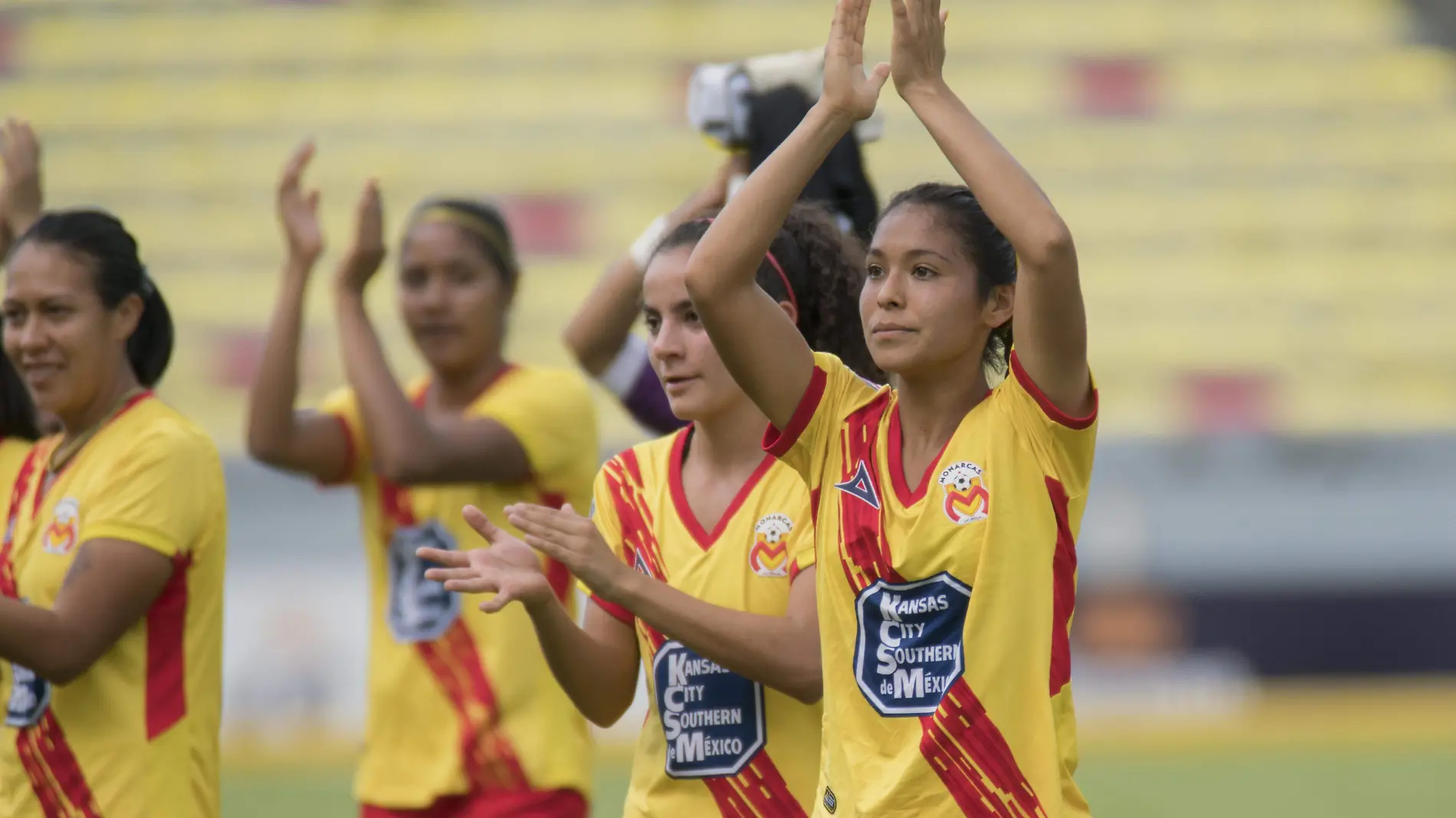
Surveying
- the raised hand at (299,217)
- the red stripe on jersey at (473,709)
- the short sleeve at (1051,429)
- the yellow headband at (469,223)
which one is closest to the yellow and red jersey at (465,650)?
the red stripe on jersey at (473,709)

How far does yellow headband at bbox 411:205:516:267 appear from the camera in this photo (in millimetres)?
4758

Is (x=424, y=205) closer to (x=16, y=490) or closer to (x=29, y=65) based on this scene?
(x=16, y=490)

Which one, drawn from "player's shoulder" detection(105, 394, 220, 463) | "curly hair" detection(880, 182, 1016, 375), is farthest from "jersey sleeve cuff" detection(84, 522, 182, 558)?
"curly hair" detection(880, 182, 1016, 375)

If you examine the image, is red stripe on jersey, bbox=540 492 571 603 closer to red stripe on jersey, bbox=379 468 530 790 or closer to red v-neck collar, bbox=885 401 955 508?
red stripe on jersey, bbox=379 468 530 790

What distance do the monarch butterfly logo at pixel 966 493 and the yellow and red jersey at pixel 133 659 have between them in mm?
1639

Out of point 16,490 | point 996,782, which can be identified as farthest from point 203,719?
point 996,782

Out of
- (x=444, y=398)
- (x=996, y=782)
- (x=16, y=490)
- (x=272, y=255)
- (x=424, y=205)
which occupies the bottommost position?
(x=996, y=782)

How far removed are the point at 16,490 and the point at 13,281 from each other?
18.0 inches

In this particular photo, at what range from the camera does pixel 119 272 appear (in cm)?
385

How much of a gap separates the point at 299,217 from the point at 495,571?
1898 mm

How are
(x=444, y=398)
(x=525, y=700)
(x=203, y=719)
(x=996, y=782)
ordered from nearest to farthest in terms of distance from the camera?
(x=996, y=782) → (x=203, y=719) → (x=525, y=700) → (x=444, y=398)

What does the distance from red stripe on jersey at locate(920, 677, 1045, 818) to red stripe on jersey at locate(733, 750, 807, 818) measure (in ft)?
1.77

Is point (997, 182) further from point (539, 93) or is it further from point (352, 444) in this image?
point (539, 93)

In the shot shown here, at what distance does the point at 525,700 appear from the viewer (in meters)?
4.42
